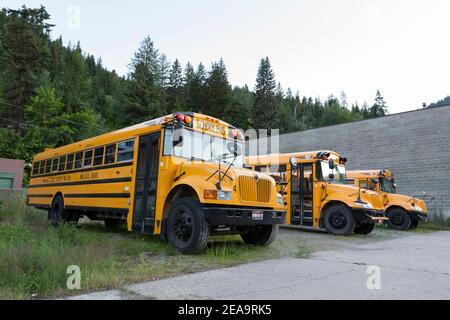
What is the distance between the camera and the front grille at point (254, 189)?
23.7 feet

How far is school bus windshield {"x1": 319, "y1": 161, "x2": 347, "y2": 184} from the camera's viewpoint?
12773 mm

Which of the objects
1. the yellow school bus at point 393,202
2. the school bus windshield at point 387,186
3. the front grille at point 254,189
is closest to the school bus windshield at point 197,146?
the front grille at point 254,189

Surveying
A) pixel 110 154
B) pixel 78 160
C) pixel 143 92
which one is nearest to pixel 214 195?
pixel 110 154

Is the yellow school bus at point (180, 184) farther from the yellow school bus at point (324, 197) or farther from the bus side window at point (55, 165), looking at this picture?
the yellow school bus at point (324, 197)


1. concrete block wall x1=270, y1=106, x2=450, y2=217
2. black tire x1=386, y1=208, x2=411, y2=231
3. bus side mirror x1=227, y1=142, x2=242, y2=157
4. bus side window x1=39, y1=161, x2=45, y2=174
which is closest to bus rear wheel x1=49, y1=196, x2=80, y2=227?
bus side window x1=39, y1=161, x2=45, y2=174

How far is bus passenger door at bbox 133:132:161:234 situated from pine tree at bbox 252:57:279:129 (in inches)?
2016

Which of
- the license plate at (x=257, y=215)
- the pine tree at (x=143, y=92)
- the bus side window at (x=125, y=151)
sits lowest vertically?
the license plate at (x=257, y=215)

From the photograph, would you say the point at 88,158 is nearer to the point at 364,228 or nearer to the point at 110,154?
the point at 110,154

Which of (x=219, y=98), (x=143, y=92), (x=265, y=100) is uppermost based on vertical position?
(x=265, y=100)

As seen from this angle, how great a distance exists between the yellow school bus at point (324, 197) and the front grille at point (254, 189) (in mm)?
4035

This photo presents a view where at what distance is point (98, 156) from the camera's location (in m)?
10.4

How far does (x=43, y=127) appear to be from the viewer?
4384cm

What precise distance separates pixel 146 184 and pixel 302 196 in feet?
21.2
